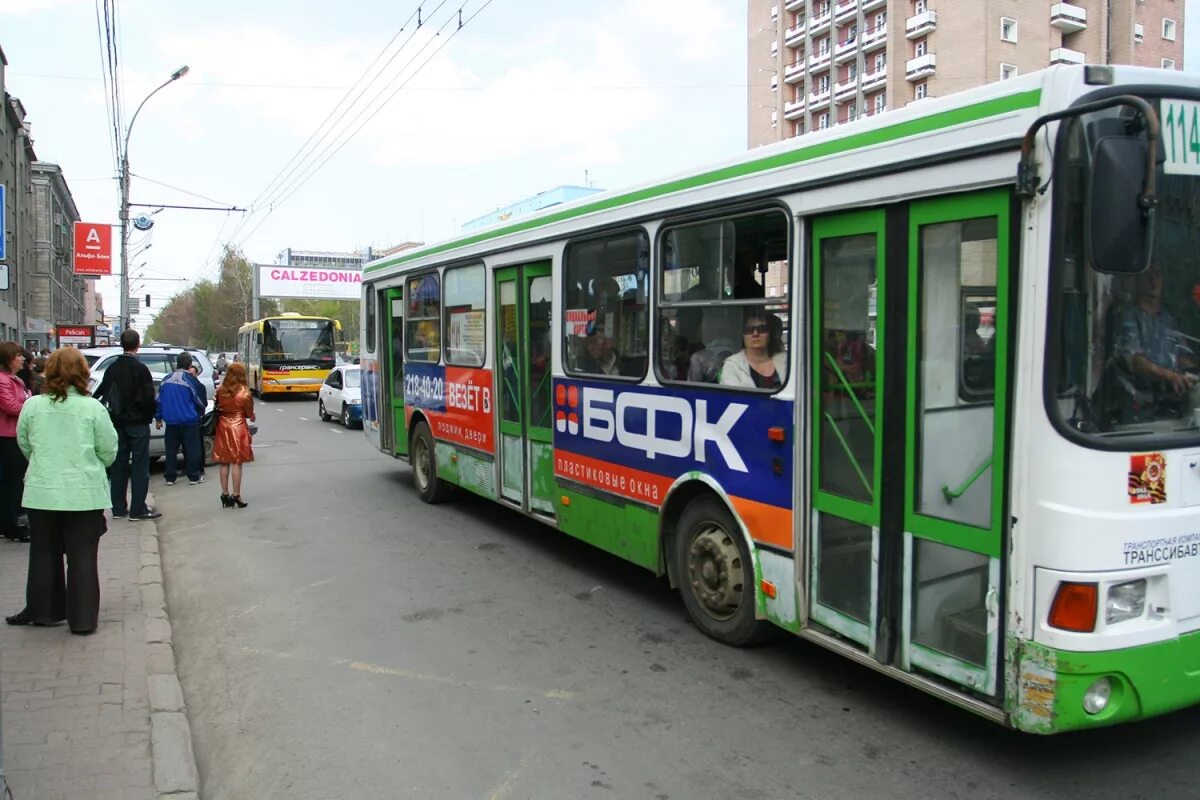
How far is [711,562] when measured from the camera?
18.1 feet

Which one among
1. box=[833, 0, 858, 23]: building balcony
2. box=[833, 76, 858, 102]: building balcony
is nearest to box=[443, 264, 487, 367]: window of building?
box=[833, 76, 858, 102]: building balcony

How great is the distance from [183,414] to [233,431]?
210cm

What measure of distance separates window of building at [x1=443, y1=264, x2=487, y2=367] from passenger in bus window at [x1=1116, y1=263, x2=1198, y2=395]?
19.5ft

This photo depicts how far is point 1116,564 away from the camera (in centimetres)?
341

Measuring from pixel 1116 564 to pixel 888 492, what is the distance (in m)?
1.01

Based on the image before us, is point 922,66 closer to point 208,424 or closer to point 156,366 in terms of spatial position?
point 156,366

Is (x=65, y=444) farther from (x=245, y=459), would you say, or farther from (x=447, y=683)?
(x=245, y=459)

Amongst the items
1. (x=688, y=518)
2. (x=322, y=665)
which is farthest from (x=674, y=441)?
(x=322, y=665)

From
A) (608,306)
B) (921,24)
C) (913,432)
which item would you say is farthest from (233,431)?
(921,24)

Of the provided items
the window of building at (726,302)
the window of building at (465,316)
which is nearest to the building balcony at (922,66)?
the window of building at (465,316)

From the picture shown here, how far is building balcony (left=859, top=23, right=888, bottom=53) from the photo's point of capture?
5841 cm

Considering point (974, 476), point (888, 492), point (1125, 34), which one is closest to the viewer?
point (974, 476)

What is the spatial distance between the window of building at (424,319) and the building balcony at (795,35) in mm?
63808

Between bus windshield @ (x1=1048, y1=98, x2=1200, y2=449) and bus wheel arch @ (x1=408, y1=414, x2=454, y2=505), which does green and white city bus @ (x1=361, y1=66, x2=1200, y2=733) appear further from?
bus wheel arch @ (x1=408, y1=414, x2=454, y2=505)
